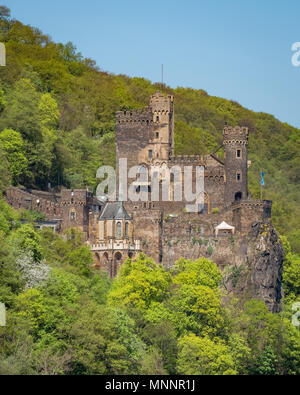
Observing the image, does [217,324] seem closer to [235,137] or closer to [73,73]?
[235,137]

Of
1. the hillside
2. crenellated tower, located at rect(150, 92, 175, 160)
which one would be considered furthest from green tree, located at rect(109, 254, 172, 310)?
the hillside

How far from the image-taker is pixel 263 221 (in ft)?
322

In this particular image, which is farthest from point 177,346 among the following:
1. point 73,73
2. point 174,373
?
point 73,73

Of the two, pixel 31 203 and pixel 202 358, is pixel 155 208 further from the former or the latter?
pixel 202 358

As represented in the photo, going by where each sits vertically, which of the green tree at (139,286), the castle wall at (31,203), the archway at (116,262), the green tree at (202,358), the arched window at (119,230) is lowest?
the green tree at (202,358)

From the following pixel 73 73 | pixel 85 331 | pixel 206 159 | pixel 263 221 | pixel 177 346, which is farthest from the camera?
pixel 73 73

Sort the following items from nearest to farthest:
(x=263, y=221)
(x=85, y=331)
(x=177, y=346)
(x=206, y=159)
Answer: (x=85, y=331), (x=177, y=346), (x=263, y=221), (x=206, y=159)

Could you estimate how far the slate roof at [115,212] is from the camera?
98312 mm

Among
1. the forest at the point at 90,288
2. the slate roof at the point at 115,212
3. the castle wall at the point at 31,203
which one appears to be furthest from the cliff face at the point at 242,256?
the castle wall at the point at 31,203

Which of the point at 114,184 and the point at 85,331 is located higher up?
the point at 114,184

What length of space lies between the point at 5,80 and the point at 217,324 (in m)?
44.3

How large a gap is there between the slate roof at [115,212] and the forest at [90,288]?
2.82m

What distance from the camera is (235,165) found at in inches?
4040

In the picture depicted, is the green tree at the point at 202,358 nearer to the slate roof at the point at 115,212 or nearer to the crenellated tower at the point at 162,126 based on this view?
the slate roof at the point at 115,212
